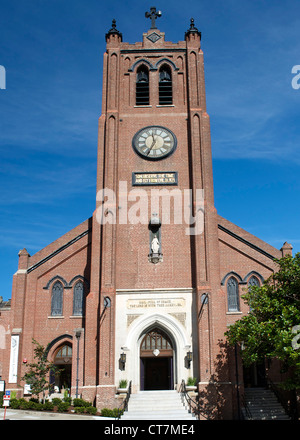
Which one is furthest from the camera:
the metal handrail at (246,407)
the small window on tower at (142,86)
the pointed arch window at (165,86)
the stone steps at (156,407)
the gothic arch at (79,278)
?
the small window on tower at (142,86)

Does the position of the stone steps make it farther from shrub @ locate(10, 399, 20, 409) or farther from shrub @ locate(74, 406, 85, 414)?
shrub @ locate(10, 399, 20, 409)

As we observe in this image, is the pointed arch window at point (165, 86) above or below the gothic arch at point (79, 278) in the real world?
Answer: above

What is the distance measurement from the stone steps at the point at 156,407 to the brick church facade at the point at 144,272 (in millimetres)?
929

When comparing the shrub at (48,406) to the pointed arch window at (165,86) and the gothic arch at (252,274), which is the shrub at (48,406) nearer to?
the gothic arch at (252,274)

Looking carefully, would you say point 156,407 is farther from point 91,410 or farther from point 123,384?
point 91,410

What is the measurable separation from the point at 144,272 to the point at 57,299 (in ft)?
Result: 19.5

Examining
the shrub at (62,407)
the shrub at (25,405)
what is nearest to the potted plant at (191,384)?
the shrub at (62,407)

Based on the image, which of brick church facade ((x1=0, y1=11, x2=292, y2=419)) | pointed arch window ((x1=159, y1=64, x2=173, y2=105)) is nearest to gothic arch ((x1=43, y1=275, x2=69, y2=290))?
brick church facade ((x1=0, y1=11, x2=292, y2=419))

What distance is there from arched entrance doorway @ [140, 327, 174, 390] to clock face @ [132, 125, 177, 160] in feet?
36.6

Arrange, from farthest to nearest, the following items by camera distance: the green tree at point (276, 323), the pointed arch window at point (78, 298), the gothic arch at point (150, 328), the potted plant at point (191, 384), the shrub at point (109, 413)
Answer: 1. the pointed arch window at point (78, 298)
2. the gothic arch at point (150, 328)
3. the potted plant at point (191, 384)
4. the shrub at point (109, 413)
5. the green tree at point (276, 323)

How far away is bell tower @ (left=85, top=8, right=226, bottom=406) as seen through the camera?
88.7ft

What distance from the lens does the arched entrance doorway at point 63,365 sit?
1153 inches

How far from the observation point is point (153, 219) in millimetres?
29422

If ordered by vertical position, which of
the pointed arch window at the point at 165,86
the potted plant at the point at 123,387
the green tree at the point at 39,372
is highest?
the pointed arch window at the point at 165,86
